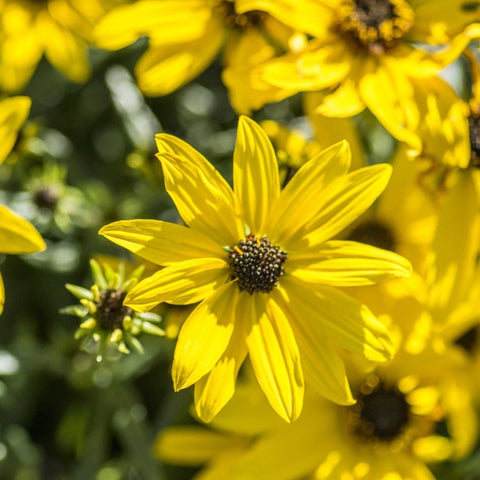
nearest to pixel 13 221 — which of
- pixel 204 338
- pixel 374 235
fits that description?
pixel 204 338

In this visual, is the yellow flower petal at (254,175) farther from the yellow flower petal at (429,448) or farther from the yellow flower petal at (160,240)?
the yellow flower petal at (429,448)

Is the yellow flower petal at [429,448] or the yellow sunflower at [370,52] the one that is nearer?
the yellow sunflower at [370,52]

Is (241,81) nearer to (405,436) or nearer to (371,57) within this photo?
(371,57)

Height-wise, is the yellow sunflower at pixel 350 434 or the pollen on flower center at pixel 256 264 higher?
the pollen on flower center at pixel 256 264

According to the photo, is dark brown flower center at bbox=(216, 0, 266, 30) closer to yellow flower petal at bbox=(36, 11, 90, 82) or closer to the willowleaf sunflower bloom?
yellow flower petal at bbox=(36, 11, 90, 82)

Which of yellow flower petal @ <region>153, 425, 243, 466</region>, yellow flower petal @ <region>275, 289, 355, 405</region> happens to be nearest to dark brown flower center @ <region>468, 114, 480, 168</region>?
yellow flower petal @ <region>275, 289, 355, 405</region>

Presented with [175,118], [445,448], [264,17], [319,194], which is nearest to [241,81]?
[264,17]

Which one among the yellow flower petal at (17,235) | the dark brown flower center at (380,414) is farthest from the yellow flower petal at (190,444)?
the yellow flower petal at (17,235)

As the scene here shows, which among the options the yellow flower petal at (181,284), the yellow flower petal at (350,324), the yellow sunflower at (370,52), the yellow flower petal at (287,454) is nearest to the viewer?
the yellow flower petal at (181,284)
